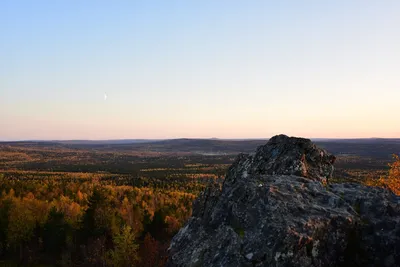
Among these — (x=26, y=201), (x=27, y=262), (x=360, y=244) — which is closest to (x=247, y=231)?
(x=360, y=244)

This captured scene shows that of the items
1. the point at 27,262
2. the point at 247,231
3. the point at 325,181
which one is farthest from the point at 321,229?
the point at 27,262

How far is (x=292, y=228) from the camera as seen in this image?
1052cm

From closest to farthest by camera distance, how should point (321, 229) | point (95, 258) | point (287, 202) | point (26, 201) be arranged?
1. point (321, 229)
2. point (287, 202)
3. point (95, 258)
4. point (26, 201)

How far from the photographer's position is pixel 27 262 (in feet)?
275

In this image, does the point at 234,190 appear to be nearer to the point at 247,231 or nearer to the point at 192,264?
the point at 247,231

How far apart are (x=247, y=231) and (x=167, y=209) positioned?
105 metres

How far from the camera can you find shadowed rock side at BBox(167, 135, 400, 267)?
1049 cm

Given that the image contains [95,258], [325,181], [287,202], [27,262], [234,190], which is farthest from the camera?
[27,262]

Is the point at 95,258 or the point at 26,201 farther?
the point at 26,201

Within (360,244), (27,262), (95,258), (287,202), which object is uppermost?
(287,202)

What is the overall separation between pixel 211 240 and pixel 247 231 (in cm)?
168

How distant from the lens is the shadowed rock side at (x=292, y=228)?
10492mm

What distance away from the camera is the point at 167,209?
113 m

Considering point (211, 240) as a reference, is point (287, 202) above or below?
above
